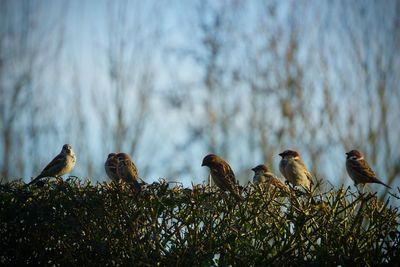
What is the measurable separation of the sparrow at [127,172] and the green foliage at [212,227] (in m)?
0.16

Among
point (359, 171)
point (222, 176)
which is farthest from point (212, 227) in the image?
point (359, 171)

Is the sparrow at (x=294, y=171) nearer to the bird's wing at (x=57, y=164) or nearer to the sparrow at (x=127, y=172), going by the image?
the sparrow at (x=127, y=172)

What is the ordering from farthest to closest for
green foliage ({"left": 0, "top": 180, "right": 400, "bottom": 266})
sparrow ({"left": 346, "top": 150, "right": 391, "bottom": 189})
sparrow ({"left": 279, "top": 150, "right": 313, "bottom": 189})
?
sparrow ({"left": 346, "top": 150, "right": 391, "bottom": 189}) < sparrow ({"left": 279, "top": 150, "right": 313, "bottom": 189}) < green foliage ({"left": 0, "top": 180, "right": 400, "bottom": 266})

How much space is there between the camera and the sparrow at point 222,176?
15.9 ft

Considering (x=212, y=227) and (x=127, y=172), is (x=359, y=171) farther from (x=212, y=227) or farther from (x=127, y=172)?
(x=212, y=227)

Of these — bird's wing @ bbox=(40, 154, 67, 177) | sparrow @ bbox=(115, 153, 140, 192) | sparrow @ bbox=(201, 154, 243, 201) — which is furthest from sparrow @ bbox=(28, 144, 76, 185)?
sparrow @ bbox=(201, 154, 243, 201)

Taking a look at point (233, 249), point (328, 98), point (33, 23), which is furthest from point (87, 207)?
point (33, 23)

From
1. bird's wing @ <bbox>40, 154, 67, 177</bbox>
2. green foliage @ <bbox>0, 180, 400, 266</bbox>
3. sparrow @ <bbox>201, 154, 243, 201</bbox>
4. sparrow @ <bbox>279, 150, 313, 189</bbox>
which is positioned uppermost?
bird's wing @ <bbox>40, 154, 67, 177</bbox>

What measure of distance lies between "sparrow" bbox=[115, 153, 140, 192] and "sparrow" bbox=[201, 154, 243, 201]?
2.05ft

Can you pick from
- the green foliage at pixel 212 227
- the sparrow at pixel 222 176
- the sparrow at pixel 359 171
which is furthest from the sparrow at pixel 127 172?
the sparrow at pixel 359 171

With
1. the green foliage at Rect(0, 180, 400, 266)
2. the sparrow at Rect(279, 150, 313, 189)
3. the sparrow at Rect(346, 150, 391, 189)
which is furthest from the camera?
the sparrow at Rect(346, 150, 391, 189)

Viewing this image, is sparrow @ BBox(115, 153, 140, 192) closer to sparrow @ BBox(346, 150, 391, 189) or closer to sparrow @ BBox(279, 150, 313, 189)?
sparrow @ BBox(279, 150, 313, 189)

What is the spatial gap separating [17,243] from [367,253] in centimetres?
246

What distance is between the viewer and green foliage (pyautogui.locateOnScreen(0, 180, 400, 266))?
182 inches
